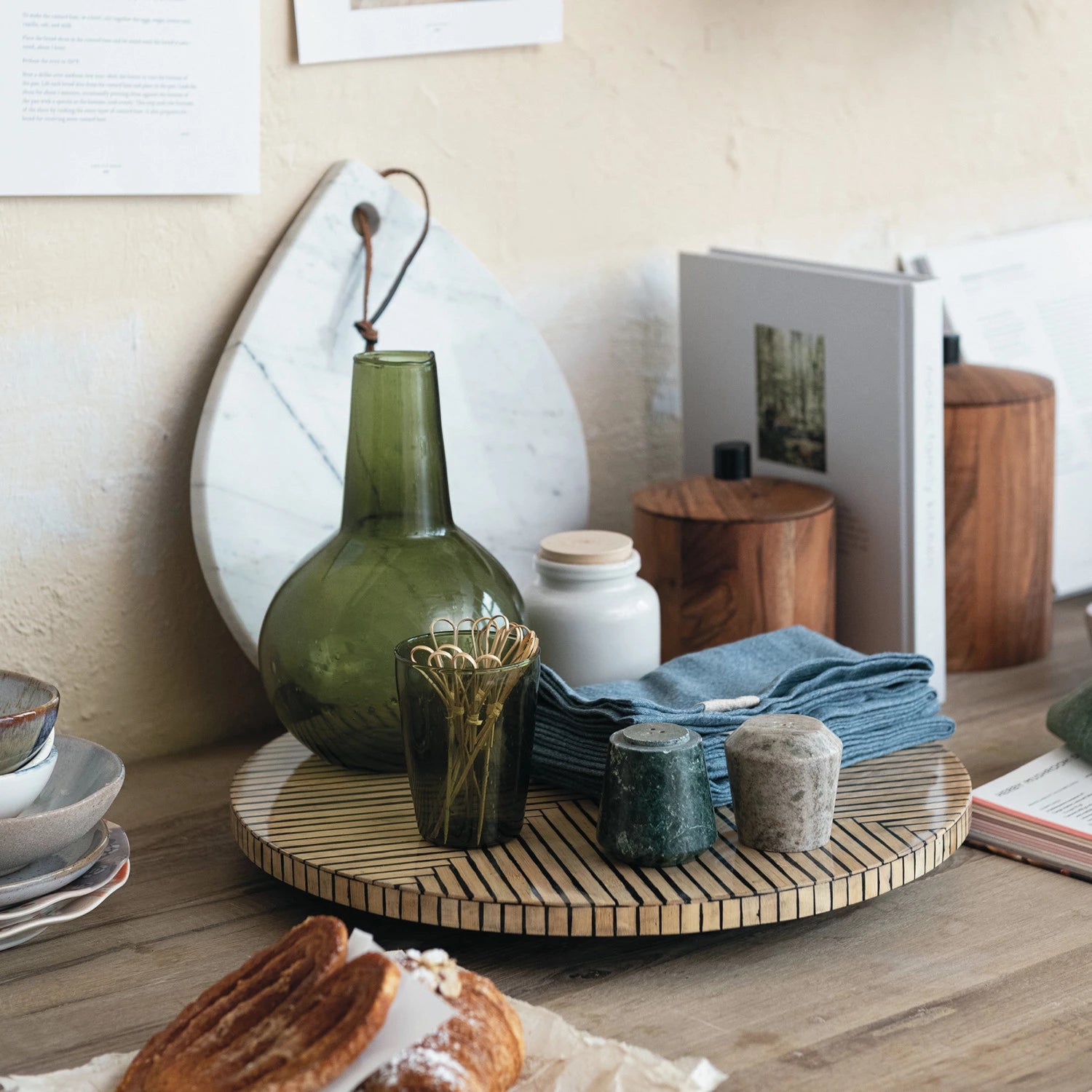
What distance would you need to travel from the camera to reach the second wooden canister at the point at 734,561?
1.01 metres

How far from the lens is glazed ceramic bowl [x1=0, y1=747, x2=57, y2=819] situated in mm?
731

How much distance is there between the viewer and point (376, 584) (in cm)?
85

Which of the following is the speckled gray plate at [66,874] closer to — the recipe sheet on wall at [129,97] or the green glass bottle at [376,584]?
the green glass bottle at [376,584]

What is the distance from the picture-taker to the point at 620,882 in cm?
73

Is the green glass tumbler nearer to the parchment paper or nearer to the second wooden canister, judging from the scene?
the parchment paper

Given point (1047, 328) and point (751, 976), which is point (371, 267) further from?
point (1047, 328)

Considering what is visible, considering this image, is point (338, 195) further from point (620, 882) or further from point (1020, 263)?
point (1020, 263)

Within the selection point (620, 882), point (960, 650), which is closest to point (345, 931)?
point (620, 882)

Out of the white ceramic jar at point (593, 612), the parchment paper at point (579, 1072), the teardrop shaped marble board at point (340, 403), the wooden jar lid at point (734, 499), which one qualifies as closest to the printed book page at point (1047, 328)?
the wooden jar lid at point (734, 499)

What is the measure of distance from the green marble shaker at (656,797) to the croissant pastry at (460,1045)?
129 millimetres

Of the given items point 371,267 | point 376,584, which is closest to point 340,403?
point 371,267

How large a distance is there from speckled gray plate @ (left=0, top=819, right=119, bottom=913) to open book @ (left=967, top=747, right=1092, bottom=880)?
489 millimetres

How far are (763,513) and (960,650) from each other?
237mm

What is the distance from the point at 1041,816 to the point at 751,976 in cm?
24
